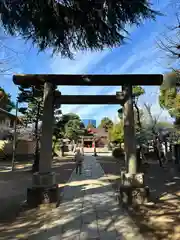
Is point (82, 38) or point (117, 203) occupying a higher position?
point (82, 38)

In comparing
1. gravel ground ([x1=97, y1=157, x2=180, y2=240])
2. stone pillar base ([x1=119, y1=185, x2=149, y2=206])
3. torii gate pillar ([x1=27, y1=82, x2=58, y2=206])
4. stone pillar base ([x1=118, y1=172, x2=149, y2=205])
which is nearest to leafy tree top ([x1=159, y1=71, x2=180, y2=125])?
gravel ground ([x1=97, y1=157, x2=180, y2=240])

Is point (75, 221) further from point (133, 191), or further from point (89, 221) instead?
point (133, 191)

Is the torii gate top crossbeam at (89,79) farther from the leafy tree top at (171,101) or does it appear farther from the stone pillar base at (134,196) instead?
the leafy tree top at (171,101)

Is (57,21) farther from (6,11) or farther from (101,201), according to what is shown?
(101,201)

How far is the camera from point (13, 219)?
16.9 ft

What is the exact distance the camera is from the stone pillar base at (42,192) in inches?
235

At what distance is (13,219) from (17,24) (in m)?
3.97

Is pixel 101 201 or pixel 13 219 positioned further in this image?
pixel 101 201

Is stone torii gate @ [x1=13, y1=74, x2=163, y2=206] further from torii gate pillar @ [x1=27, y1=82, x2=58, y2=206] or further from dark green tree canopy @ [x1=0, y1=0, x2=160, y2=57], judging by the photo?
dark green tree canopy @ [x1=0, y1=0, x2=160, y2=57]

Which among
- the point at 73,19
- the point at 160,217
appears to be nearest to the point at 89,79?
the point at 73,19

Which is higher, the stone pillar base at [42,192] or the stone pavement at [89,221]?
the stone pillar base at [42,192]

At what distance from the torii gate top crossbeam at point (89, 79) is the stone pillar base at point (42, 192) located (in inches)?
101

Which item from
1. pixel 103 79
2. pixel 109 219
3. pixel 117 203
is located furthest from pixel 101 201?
pixel 103 79

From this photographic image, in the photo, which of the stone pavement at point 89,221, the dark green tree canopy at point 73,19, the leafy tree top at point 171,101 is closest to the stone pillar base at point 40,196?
the stone pavement at point 89,221
